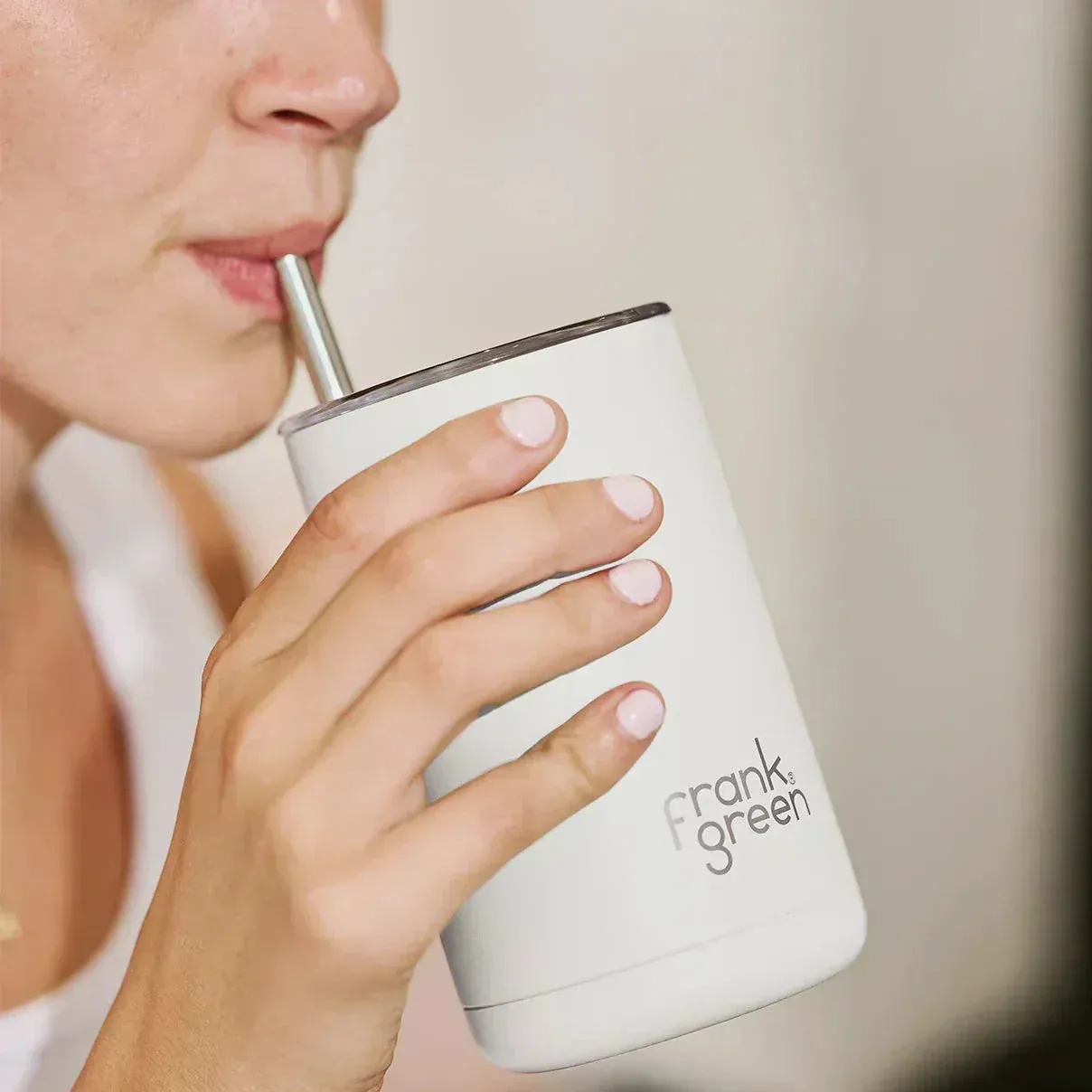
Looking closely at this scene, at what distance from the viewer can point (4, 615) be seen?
20.8 inches

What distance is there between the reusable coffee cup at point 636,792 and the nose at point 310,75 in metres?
0.13

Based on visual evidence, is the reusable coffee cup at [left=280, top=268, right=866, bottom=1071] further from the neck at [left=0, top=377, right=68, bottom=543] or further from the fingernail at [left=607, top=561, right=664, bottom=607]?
the neck at [left=0, top=377, right=68, bottom=543]

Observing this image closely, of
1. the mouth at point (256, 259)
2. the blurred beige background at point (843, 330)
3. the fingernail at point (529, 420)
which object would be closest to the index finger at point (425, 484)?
the fingernail at point (529, 420)

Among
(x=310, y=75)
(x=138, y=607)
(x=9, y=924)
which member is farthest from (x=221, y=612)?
(x=310, y=75)

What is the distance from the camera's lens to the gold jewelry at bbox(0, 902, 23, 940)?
47 cm

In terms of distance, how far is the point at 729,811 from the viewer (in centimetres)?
30

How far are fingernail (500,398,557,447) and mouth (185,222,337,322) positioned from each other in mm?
148

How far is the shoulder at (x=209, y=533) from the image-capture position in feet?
1.85

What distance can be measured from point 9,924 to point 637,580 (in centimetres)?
34

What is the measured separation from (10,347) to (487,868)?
270 mm

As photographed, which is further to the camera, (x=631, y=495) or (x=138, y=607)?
(x=138, y=607)

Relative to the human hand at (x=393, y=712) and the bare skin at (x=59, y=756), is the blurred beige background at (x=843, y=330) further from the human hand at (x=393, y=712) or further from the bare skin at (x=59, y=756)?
the human hand at (x=393, y=712)

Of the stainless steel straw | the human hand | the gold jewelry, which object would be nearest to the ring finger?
the human hand

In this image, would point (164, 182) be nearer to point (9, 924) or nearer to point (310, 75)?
point (310, 75)
